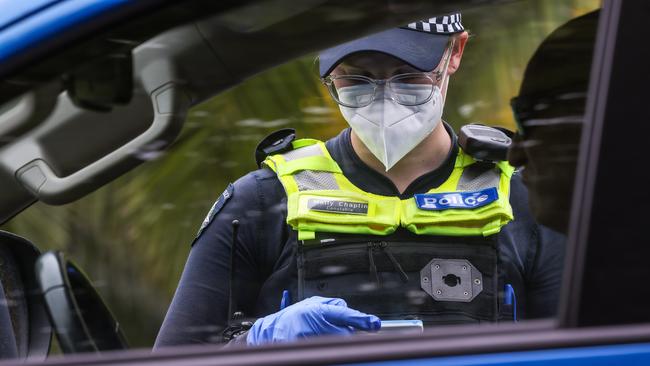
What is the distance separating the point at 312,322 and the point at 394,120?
57 centimetres

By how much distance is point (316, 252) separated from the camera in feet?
6.64

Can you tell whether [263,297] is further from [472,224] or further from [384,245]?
[472,224]

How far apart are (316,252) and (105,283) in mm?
493

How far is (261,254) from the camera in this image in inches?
79.5

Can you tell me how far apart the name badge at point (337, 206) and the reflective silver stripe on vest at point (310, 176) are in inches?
2.5

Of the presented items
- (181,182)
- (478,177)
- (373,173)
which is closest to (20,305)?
(181,182)

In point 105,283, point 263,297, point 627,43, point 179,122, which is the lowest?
point 263,297

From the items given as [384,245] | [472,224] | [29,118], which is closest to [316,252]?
[384,245]

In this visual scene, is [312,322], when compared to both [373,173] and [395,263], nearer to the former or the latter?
[395,263]

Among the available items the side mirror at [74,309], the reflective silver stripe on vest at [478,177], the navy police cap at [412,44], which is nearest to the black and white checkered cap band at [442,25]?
the navy police cap at [412,44]

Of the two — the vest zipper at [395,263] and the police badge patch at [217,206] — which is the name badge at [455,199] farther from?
the police badge patch at [217,206]

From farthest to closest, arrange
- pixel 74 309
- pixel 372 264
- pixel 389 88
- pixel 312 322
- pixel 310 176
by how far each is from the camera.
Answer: pixel 310 176, pixel 389 88, pixel 372 264, pixel 312 322, pixel 74 309

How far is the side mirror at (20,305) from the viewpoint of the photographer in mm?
1663

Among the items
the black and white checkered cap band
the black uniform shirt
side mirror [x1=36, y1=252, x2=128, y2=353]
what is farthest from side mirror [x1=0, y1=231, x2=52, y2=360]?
the black and white checkered cap band
